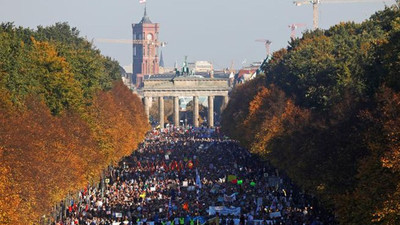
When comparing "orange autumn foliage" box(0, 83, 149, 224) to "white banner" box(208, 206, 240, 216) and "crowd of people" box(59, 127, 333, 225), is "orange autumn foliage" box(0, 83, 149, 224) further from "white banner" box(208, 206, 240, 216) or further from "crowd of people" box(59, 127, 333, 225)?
"white banner" box(208, 206, 240, 216)

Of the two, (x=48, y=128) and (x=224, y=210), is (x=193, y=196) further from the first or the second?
(x=224, y=210)

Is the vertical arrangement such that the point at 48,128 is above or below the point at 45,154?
above

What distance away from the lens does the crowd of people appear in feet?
268

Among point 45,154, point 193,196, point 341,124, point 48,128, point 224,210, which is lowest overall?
point 193,196

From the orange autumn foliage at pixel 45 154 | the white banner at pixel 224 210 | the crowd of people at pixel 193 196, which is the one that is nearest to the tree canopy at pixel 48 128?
the orange autumn foliage at pixel 45 154

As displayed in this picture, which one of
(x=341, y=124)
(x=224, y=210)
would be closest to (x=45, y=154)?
(x=224, y=210)

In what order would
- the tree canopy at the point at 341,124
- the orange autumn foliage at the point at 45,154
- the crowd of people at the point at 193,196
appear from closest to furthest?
the tree canopy at the point at 341,124
the orange autumn foliage at the point at 45,154
the crowd of people at the point at 193,196

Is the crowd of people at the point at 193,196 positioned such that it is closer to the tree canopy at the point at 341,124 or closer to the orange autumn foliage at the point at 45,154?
the tree canopy at the point at 341,124

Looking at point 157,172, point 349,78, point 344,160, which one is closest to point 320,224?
point 344,160

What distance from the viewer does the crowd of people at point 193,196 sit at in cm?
8181

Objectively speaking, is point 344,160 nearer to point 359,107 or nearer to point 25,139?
point 359,107

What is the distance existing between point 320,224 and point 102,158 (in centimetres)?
3726

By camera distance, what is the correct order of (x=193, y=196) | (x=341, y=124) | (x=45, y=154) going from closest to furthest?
(x=341, y=124) < (x=45, y=154) < (x=193, y=196)

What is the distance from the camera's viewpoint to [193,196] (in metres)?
97.1
